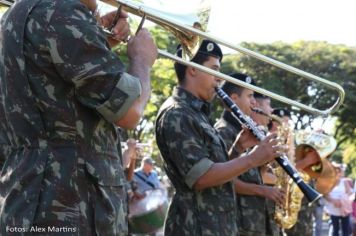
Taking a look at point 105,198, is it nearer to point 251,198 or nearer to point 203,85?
point 203,85

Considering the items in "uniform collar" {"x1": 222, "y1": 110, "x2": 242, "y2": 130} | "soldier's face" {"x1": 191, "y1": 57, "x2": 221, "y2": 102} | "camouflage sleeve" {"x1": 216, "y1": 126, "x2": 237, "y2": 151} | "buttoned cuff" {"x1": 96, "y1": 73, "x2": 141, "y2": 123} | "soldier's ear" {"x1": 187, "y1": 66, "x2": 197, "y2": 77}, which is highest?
"buttoned cuff" {"x1": 96, "y1": 73, "x2": 141, "y2": 123}

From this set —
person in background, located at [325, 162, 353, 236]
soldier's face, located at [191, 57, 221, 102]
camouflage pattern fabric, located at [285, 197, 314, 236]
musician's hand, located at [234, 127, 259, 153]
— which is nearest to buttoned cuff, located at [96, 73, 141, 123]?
soldier's face, located at [191, 57, 221, 102]

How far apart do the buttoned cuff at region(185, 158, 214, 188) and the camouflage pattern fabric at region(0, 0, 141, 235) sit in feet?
4.68

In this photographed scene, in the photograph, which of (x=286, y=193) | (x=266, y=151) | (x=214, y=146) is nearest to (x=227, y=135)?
(x=286, y=193)

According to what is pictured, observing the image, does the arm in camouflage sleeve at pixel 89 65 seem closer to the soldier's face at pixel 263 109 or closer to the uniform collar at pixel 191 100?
the uniform collar at pixel 191 100

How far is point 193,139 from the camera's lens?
424cm

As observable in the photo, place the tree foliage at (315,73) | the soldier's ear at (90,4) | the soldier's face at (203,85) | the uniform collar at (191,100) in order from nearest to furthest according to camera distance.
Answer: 1. the soldier's ear at (90,4)
2. the uniform collar at (191,100)
3. the soldier's face at (203,85)
4. the tree foliage at (315,73)

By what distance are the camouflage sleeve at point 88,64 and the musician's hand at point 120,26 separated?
544 millimetres

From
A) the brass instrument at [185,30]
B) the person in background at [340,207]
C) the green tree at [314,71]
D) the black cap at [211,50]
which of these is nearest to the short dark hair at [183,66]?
the black cap at [211,50]

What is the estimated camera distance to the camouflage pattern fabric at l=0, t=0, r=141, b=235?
2643 mm

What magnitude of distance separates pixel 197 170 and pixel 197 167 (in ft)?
0.06

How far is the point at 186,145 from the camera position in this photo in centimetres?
422

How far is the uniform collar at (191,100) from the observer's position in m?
4.52

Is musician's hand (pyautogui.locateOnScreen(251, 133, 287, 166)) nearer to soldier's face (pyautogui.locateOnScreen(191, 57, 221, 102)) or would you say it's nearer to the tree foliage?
soldier's face (pyautogui.locateOnScreen(191, 57, 221, 102))
